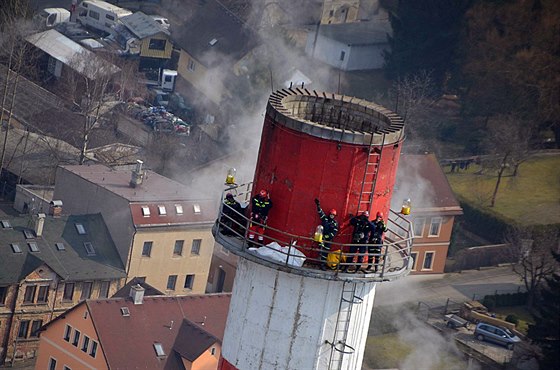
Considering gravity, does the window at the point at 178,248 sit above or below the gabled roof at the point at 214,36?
below

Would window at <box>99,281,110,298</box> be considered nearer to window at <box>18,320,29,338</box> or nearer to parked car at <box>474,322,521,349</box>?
window at <box>18,320,29,338</box>

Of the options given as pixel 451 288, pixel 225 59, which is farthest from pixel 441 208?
pixel 225 59

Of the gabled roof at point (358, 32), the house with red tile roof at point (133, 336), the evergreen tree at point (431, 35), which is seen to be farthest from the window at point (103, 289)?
the gabled roof at point (358, 32)

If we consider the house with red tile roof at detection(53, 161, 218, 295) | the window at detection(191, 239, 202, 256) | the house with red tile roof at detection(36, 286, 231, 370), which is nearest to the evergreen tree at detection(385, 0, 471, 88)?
the house with red tile roof at detection(53, 161, 218, 295)

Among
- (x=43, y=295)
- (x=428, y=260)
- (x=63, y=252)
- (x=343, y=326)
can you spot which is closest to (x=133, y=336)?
(x=43, y=295)

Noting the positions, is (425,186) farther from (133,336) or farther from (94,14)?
(94,14)

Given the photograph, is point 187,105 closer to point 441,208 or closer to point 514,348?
point 441,208

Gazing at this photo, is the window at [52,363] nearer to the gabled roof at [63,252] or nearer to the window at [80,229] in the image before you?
the gabled roof at [63,252]

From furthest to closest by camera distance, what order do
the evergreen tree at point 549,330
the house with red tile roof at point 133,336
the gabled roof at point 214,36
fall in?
the gabled roof at point 214,36 < the house with red tile roof at point 133,336 < the evergreen tree at point 549,330
